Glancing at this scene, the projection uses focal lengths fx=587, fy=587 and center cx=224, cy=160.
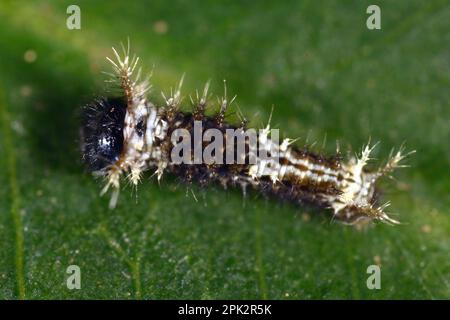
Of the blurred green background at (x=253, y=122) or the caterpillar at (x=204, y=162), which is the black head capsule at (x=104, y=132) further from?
the blurred green background at (x=253, y=122)

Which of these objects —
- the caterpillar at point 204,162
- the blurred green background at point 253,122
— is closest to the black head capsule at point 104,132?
the caterpillar at point 204,162

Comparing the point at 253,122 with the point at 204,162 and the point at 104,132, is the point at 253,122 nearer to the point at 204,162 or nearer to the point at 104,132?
the point at 204,162

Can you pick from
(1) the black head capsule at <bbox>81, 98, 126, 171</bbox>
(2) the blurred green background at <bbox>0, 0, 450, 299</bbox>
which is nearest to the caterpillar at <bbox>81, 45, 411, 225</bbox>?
(1) the black head capsule at <bbox>81, 98, 126, 171</bbox>

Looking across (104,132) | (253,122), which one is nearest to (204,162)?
(253,122)

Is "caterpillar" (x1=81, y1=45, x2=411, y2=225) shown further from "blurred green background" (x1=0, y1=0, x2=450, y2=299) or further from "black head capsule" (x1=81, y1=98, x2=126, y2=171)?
"blurred green background" (x1=0, y1=0, x2=450, y2=299)

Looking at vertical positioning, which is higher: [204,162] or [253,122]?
[253,122]

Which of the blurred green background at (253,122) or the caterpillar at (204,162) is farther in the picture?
the blurred green background at (253,122)

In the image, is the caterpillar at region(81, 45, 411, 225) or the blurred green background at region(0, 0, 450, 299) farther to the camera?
the blurred green background at region(0, 0, 450, 299)

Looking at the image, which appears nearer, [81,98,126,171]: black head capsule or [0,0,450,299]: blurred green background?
[81,98,126,171]: black head capsule
